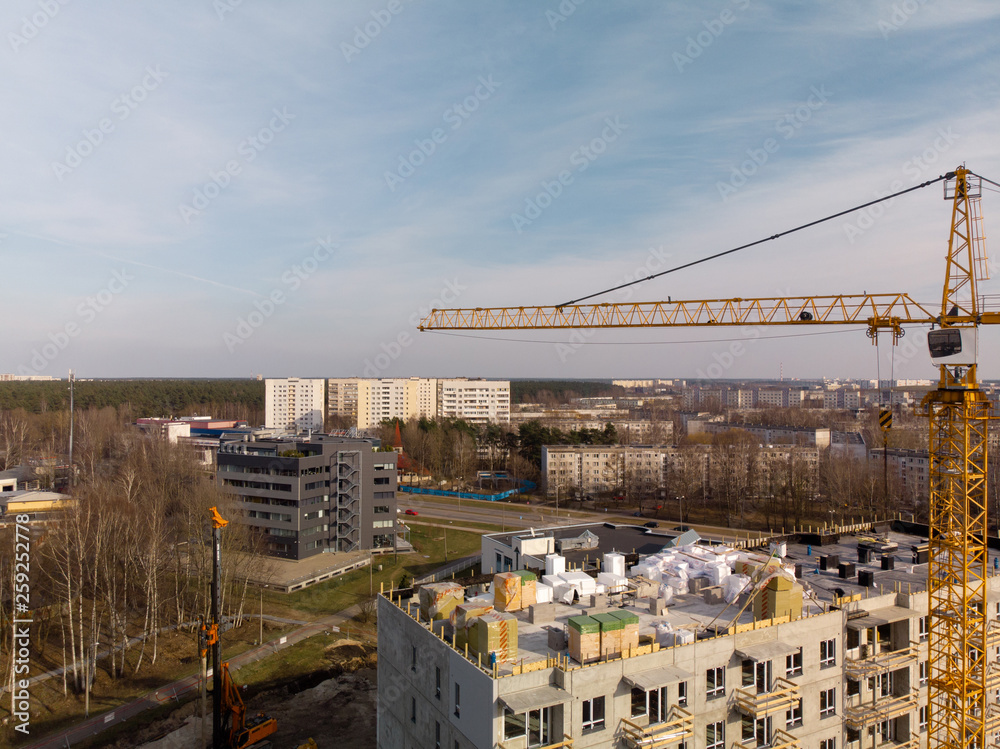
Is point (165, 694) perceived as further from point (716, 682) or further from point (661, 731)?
point (716, 682)

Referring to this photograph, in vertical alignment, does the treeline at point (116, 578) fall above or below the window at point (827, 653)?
below

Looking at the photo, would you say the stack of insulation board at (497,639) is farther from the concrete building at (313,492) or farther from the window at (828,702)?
the concrete building at (313,492)

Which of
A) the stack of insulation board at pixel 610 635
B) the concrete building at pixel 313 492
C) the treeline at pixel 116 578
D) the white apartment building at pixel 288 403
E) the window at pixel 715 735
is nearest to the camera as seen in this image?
the stack of insulation board at pixel 610 635

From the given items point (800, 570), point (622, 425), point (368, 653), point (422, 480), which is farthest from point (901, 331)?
point (622, 425)

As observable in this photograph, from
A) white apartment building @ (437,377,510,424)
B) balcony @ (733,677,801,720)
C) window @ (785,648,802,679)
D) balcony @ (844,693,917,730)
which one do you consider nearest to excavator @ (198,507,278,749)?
balcony @ (733,677,801,720)

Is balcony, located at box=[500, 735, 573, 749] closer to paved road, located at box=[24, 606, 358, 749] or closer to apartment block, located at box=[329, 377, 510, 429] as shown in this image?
paved road, located at box=[24, 606, 358, 749]

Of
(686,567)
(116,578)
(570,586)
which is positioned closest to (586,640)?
(570,586)

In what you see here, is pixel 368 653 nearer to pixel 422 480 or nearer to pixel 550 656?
pixel 550 656

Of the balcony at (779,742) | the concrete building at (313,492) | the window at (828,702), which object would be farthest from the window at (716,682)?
the concrete building at (313,492)
